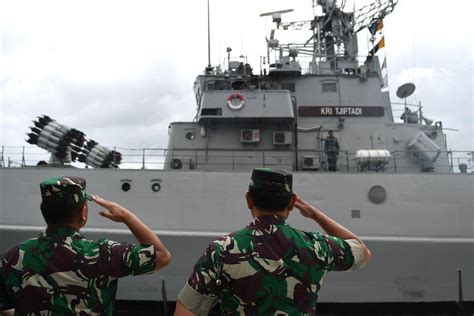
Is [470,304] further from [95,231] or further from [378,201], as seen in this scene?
[95,231]

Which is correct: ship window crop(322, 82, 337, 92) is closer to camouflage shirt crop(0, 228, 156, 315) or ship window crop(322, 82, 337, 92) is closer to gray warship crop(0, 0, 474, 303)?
gray warship crop(0, 0, 474, 303)

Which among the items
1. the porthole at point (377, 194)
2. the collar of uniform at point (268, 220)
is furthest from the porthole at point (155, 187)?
the collar of uniform at point (268, 220)

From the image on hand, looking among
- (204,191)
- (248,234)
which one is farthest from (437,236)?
(248,234)

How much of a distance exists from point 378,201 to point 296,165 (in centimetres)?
239

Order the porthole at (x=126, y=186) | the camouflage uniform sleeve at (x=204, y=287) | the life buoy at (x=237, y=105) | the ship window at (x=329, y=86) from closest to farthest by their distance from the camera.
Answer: the camouflage uniform sleeve at (x=204, y=287)
the porthole at (x=126, y=186)
the life buoy at (x=237, y=105)
the ship window at (x=329, y=86)

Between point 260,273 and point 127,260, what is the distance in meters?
0.61

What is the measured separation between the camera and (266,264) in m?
1.84

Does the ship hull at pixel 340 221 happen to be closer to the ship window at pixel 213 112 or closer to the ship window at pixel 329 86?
the ship window at pixel 213 112

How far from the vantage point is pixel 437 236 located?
31.2ft

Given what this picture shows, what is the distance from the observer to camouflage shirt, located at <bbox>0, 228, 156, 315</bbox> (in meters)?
1.91

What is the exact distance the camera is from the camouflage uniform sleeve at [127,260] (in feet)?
6.22

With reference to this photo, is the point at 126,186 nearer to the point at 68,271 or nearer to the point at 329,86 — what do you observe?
the point at 329,86

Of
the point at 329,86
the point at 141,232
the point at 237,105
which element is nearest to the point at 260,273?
the point at 141,232

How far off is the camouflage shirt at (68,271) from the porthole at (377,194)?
8.47 metres
